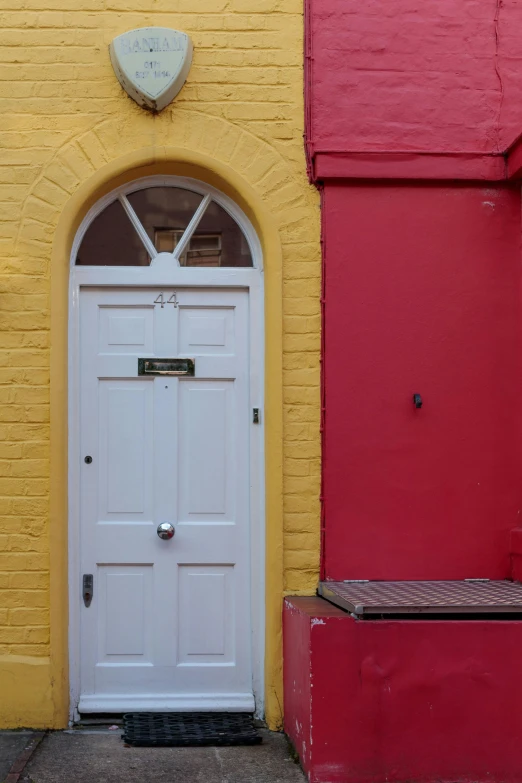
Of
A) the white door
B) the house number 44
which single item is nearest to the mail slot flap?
Answer: the white door

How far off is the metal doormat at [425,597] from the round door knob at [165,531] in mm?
907

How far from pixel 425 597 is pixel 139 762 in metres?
1.65

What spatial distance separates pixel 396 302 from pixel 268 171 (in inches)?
41.8

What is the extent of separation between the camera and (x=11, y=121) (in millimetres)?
5586

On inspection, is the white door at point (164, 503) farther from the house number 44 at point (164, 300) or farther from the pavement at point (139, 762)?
the pavement at point (139, 762)

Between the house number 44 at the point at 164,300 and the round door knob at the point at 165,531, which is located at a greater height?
the house number 44 at the point at 164,300

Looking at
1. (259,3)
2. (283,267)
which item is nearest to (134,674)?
(283,267)

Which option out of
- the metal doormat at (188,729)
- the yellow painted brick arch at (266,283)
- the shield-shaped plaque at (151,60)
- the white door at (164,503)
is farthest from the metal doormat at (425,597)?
the shield-shaped plaque at (151,60)

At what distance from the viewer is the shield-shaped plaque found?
18.1 feet

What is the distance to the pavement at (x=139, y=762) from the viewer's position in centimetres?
466

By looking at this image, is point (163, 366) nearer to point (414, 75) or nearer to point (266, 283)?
point (266, 283)

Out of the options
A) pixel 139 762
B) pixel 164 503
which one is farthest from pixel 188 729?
pixel 164 503

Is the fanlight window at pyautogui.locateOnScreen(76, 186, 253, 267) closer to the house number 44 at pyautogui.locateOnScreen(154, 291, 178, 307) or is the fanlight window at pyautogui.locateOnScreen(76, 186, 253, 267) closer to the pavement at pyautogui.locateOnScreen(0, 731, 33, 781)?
the house number 44 at pyautogui.locateOnScreen(154, 291, 178, 307)

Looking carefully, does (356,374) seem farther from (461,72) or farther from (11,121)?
(11,121)
